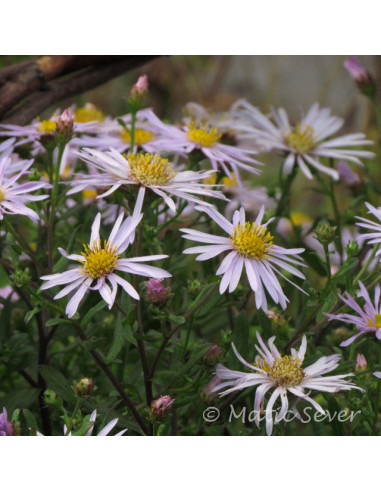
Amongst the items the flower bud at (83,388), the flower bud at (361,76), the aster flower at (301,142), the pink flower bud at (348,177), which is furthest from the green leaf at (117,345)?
the flower bud at (361,76)

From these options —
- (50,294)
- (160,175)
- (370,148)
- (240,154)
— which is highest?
(370,148)

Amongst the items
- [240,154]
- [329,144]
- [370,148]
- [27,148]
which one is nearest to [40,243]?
[27,148]

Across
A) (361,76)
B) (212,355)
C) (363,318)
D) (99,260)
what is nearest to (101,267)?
(99,260)

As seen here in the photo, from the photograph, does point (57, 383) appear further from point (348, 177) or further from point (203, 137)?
point (348, 177)

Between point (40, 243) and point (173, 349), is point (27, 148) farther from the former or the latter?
point (173, 349)

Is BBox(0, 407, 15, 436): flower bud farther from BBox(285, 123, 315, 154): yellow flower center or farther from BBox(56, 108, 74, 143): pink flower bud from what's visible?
BBox(285, 123, 315, 154): yellow flower center

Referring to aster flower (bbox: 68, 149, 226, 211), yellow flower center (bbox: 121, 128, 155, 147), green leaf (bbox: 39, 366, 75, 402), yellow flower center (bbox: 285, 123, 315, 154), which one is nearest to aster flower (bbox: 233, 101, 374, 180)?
yellow flower center (bbox: 285, 123, 315, 154)
